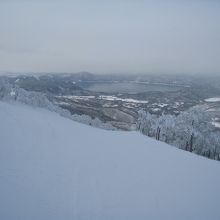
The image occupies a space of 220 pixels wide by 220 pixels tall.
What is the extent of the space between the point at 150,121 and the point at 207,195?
50.6m

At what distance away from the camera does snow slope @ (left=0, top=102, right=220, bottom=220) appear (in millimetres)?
14094

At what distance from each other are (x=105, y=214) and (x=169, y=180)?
7.56 metres

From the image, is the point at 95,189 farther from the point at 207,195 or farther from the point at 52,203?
the point at 207,195

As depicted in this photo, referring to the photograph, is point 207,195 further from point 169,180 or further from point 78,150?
point 78,150

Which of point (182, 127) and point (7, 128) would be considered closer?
point (7, 128)

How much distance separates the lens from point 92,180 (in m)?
17.6

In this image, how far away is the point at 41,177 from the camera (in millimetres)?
16156

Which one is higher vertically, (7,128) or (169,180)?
(7,128)

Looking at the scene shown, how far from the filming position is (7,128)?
2311 centimetres

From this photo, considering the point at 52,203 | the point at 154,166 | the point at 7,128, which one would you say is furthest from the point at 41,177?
the point at 154,166

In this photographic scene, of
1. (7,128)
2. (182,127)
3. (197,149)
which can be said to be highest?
(7,128)

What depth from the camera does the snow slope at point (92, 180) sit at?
14.1 meters

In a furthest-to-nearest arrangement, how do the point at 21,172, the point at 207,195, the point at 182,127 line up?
the point at 182,127, the point at 207,195, the point at 21,172

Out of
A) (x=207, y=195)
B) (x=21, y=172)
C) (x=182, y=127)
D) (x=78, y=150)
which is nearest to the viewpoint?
(x=21, y=172)
